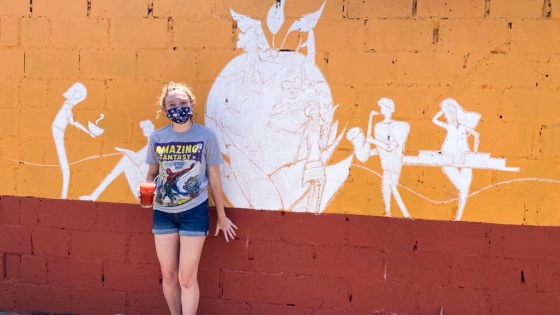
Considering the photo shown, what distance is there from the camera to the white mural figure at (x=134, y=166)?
3582 mm

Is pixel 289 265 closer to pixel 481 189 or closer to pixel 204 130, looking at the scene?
pixel 204 130

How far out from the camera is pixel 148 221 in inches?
142

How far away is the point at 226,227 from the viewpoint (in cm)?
341

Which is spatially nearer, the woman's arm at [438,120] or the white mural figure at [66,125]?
the woman's arm at [438,120]

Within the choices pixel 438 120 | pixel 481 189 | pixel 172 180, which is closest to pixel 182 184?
pixel 172 180

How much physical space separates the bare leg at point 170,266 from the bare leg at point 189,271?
0.25 feet

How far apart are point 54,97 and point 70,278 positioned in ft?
4.40

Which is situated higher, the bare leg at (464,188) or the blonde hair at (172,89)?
the blonde hair at (172,89)

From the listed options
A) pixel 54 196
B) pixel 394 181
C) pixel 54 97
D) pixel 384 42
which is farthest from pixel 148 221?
pixel 384 42

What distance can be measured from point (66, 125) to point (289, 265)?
1.90 meters

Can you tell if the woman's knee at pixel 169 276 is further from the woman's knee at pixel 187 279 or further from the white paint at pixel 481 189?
the white paint at pixel 481 189

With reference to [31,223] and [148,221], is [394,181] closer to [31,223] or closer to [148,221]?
[148,221]

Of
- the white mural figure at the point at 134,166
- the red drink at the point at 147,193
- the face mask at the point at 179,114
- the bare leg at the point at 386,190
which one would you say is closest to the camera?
the red drink at the point at 147,193

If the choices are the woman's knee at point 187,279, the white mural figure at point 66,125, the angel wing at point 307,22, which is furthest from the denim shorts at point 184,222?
the angel wing at point 307,22
